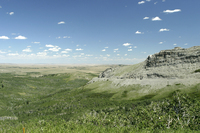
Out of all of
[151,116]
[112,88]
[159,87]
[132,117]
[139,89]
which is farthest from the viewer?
[112,88]

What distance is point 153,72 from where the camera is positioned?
192500mm

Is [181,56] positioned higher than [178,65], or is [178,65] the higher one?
[181,56]

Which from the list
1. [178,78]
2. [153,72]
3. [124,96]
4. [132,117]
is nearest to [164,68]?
[153,72]

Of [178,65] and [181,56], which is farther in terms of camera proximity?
[181,56]

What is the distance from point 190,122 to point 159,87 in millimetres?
109591

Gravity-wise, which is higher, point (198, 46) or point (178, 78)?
point (198, 46)

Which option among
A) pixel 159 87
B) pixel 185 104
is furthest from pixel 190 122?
pixel 159 87

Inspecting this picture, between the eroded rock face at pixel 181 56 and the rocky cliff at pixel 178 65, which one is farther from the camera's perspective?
the eroded rock face at pixel 181 56

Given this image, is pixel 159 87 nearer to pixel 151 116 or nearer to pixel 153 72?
pixel 153 72

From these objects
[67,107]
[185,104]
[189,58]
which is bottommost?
[67,107]

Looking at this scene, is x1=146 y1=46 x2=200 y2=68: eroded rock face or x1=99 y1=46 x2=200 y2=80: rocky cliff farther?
x1=146 y1=46 x2=200 y2=68: eroded rock face

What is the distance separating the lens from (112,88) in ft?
656

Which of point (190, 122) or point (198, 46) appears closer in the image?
point (190, 122)

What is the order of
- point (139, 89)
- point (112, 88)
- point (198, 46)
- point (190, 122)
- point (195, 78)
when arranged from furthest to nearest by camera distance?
point (112, 88) → point (198, 46) → point (139, 89) → point (195, 78) → point (190, 122)
